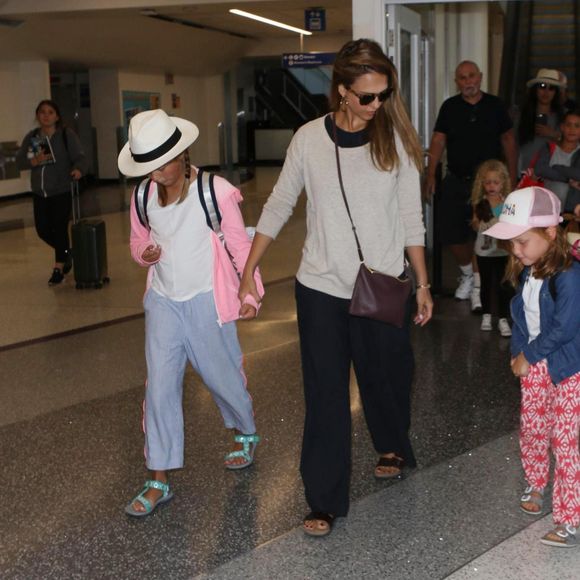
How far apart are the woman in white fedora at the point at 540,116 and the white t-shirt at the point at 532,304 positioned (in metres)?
5.02

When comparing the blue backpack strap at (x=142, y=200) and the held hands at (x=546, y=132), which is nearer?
the blue backpack strap at (x=142, y=200)

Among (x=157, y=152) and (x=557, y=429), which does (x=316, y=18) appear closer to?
(x=157, y=152)

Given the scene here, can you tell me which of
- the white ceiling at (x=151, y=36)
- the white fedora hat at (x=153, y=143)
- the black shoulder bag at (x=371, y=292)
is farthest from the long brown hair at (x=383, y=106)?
the white ceiling at (x=151, y=36)

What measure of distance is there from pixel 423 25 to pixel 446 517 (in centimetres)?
596

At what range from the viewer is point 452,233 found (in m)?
8.45

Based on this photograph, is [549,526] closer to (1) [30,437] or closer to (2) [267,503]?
(2) [267,503]

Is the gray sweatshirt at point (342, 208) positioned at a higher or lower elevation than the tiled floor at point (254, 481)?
higher

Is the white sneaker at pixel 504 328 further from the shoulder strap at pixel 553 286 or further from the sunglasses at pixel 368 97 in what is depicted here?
the sunglasses at pixel 368 97

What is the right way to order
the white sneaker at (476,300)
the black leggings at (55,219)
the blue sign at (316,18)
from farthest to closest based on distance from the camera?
the blue sign at (316,18) → the black leggings at (55,219) → the white sneaker at (476,300)

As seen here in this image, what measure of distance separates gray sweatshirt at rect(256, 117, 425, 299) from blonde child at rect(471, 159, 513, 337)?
3.66 meters

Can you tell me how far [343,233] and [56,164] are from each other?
6.76 meters

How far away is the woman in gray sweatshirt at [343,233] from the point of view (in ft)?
12.2

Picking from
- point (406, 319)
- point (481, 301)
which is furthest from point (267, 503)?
point (481, 301)

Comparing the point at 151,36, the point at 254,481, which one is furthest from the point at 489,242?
the point at 151,36
